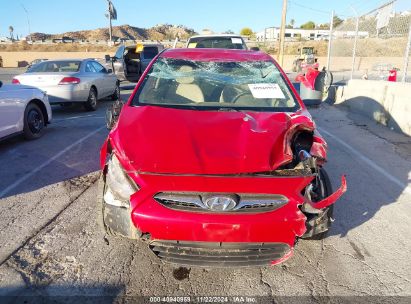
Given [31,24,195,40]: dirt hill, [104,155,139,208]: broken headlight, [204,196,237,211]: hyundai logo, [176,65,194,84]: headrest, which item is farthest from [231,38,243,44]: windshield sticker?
[31,24,195,40]: dirt hill

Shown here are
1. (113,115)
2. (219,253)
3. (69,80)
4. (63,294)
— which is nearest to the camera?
(219,253)

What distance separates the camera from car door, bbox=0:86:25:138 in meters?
5.86

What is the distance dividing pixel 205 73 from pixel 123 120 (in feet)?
4.45

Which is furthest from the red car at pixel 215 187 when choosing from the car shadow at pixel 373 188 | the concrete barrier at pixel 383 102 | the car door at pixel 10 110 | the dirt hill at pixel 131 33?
the dirt hill at pixel 131 33

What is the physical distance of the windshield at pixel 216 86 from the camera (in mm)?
3594

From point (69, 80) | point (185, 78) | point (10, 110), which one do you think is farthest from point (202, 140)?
point (69, 80)

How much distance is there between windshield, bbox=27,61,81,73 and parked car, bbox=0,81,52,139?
9.83 ft

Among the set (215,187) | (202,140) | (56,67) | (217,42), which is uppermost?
(217,42)

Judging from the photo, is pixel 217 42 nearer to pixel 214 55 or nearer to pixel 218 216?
pixel 214 55

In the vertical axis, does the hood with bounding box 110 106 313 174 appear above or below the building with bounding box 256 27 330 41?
below

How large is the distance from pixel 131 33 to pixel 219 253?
139 meters

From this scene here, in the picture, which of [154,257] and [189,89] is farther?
[189,89]

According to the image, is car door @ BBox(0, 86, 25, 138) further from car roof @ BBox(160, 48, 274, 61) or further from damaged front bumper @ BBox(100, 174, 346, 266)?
damaged front bumper @ BBox(100, 174, 346, 266)

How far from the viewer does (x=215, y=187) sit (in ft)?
7.86
